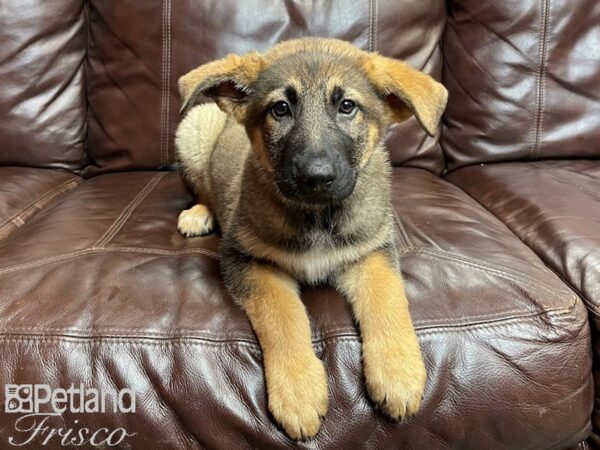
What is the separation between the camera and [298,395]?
1.38 m

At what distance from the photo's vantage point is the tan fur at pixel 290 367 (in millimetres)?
1383

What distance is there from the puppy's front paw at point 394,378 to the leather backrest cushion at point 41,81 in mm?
2205

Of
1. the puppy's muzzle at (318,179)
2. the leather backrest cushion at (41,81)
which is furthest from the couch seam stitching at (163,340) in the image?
the leather backrest cushion at (41,81)

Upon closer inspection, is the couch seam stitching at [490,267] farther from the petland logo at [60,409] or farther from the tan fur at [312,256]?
the petland logo at [60,409]

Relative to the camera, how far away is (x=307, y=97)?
168 centimetres

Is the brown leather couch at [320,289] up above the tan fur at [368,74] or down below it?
below

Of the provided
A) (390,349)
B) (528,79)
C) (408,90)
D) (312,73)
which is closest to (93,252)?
(312,73)

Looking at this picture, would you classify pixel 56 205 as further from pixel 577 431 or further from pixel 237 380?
pixel 577 431

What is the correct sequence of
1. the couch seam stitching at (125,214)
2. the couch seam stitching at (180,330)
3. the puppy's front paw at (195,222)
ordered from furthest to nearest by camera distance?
the puppy's front paw at (195,222), the couch seam stitching at (125,214), the couch seam stitching at (180,330)

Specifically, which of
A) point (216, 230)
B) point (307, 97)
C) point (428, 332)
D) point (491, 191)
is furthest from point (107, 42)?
point (428, 332)

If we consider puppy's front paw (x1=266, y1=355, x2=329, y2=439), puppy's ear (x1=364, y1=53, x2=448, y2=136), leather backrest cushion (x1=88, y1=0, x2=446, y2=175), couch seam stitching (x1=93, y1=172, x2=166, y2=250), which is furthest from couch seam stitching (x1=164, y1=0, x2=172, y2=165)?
puppy's front paw (x1=266, y1=355, x2=329, y2=439)

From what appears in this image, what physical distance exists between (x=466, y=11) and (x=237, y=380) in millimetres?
2365

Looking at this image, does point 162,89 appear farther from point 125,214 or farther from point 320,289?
point 320,289

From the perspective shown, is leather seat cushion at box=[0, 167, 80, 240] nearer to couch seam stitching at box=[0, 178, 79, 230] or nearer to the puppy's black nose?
couch seam stitching at box=[0, 178, 79, 230]
